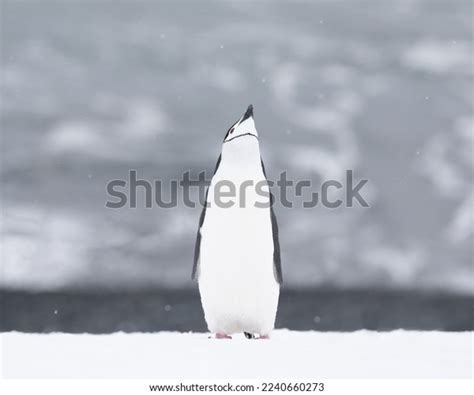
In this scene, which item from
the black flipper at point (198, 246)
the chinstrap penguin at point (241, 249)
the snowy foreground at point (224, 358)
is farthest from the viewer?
the black flipper at point (198, 246)

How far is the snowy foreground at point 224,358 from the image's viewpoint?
2.89 meters

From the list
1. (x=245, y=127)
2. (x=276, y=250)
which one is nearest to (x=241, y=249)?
(x=276, y=250)

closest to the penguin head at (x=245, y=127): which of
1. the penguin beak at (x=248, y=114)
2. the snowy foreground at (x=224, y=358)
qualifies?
the penguin beak at (x=248, y=114)

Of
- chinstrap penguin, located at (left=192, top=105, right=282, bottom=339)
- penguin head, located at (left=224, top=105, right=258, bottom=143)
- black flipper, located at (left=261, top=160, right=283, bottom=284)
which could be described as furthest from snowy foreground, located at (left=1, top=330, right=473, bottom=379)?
penguin head, located at (left=224, top=105, right=258, bottom=143)

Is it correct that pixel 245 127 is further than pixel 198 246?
No

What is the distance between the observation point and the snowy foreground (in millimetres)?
2893

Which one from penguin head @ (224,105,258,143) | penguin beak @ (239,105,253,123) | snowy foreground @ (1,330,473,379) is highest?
penguin beak @ (239,105,253,123)

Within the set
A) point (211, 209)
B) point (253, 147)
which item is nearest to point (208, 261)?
point (211, 209)

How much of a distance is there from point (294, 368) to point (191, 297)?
4.82ft

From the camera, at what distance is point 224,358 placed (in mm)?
2924

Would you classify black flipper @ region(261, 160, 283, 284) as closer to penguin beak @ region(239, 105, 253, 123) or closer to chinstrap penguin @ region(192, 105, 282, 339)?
chinstrap penguin @ region(192, 105, 282, 339)

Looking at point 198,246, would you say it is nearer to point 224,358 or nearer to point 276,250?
point 276,250

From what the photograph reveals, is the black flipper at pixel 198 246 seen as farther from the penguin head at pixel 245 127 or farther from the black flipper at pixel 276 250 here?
the black flipper at pixel 276 250

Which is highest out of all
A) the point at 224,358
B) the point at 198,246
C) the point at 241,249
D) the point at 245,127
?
the point at 245,127
